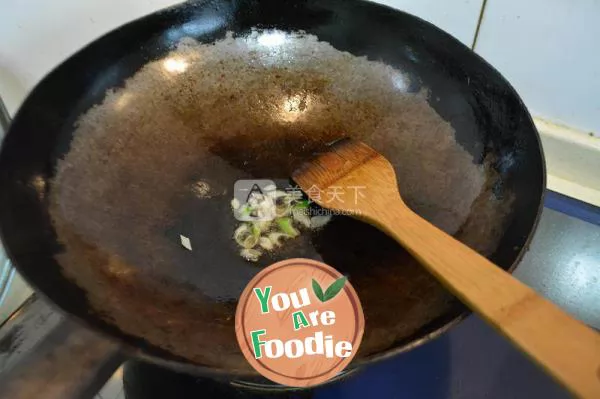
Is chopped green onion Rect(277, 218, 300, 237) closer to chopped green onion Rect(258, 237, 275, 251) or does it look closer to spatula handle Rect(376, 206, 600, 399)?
chopped green onion Rect(258, 237, 275, 251)

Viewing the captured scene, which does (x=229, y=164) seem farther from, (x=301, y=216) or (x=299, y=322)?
(x=299, y=322)

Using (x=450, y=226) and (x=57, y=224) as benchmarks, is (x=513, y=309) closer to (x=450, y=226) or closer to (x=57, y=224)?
(x=450, y=226)

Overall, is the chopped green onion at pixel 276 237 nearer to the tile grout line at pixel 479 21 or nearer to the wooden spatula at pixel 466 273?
the wooden spatula at pixel 466 273

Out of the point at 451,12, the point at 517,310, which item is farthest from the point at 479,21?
the point at 517,310

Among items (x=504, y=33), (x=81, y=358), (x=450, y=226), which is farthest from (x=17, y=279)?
(x=504, y=33)

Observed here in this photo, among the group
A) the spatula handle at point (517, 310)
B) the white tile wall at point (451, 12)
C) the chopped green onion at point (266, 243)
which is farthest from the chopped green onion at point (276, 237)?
the white tile wall at point (451, 12)

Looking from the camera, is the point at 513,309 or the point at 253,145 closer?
the point at 513,309

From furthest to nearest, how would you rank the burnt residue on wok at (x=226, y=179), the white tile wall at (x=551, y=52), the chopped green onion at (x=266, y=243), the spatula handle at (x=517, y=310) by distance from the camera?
1. the white tile wall at (x=551, y=52)
2. the chopped green onion at (x=266, y=243)
3. the burnt residue on wok at (x=226, y=179)
4. the spatula handle at (x=517, y=310)
